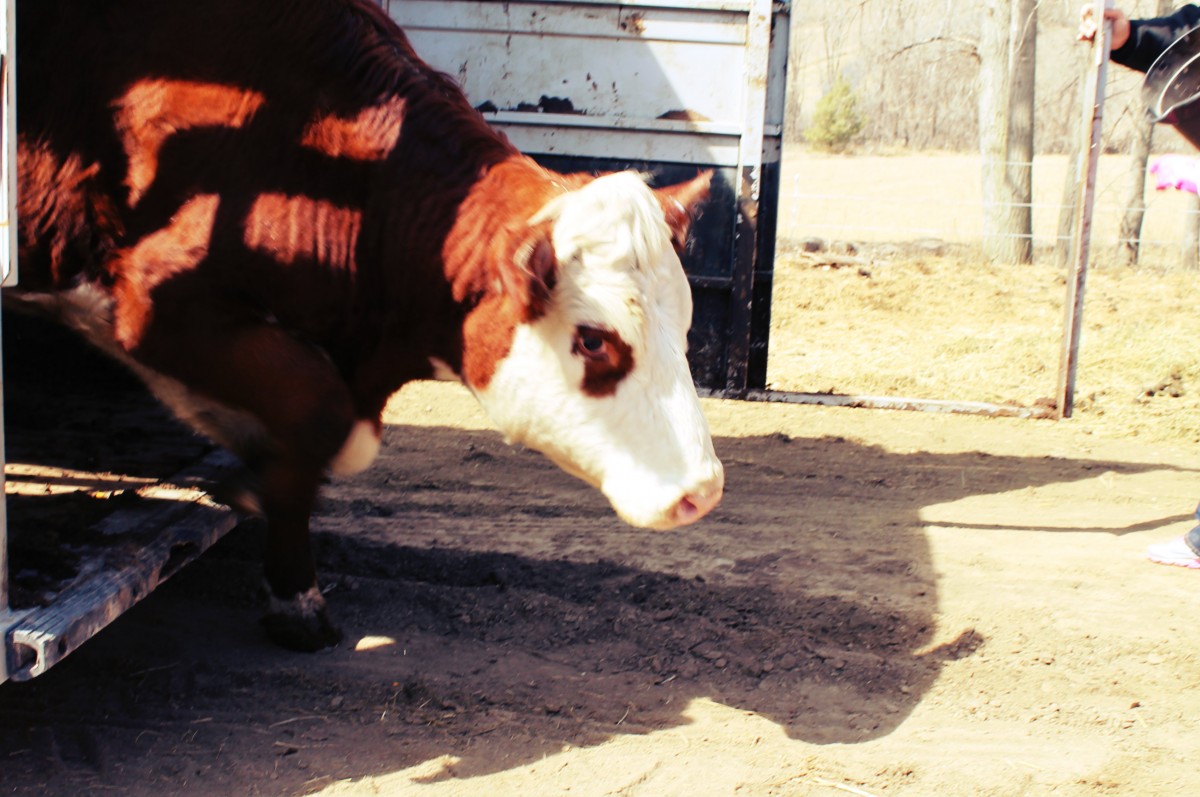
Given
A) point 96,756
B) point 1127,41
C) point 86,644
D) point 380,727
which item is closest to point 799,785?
point 380,727

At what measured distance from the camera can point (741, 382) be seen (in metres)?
6.33

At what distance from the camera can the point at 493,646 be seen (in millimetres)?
3506

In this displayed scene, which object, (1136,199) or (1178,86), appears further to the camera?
(1136,199)

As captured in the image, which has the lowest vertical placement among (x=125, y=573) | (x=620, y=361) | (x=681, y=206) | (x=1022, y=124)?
(x=125, y=573)

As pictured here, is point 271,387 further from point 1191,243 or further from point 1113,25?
point 1191,243

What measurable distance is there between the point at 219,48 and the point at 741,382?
12.1 feet

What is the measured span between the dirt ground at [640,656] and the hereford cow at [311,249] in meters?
0.53

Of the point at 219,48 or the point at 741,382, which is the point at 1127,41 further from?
the point at 219,48

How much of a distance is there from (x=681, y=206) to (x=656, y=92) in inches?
117

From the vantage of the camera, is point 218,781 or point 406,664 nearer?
point 218,781

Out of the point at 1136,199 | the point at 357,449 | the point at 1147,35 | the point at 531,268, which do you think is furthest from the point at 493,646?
the point at 1136,199

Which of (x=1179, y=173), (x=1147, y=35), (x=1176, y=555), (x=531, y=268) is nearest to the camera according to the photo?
(x=531, y=268)

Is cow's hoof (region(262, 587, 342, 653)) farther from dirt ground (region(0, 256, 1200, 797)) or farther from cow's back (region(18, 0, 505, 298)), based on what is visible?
cow's back (region(18, 0, 505, 298))

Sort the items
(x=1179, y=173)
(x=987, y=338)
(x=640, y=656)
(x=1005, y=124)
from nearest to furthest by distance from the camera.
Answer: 1. (x=640, y=656)
2. (x=1179, y=173)
3. (x=987, y=338)
4. (x=1005, y=124)
